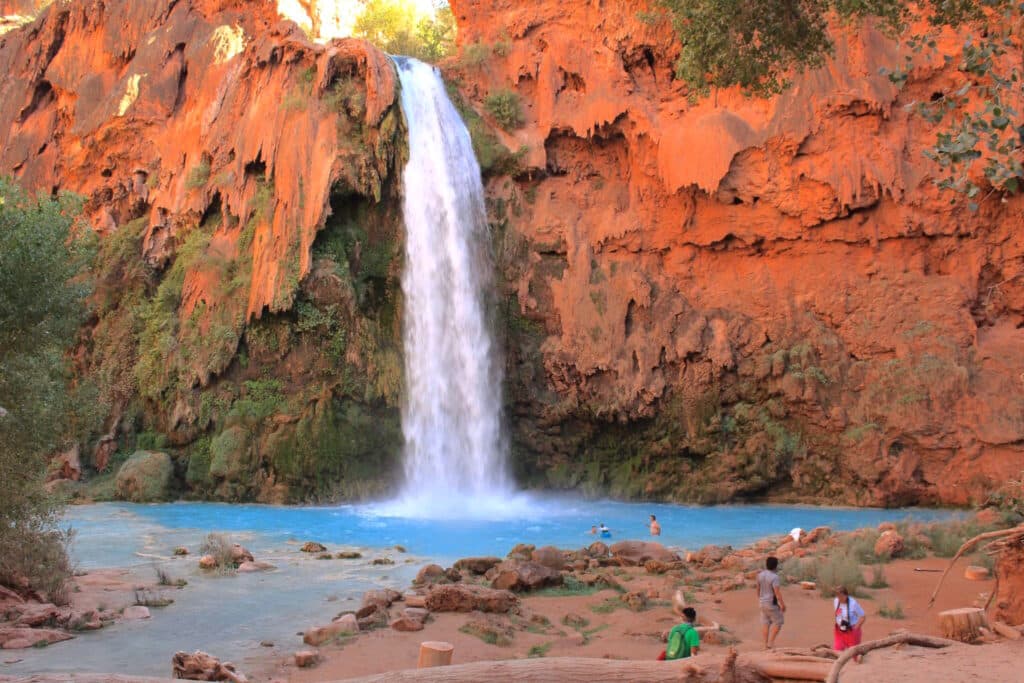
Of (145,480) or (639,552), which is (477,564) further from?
(145,480)

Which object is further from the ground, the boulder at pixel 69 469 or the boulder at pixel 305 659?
the boulder at pixel 69 469

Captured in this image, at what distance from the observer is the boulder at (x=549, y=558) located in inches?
505

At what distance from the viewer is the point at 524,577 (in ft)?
38.2

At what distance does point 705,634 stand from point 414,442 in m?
14.1

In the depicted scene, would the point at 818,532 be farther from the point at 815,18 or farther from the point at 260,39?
the point at 260,39

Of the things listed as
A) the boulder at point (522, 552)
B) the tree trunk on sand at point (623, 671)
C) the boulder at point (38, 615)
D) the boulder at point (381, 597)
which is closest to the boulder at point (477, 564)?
the boulder at point (522, 552)

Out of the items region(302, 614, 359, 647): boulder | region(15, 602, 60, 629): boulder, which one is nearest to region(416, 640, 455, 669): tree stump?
region(302, 614, 359, 647): boulder

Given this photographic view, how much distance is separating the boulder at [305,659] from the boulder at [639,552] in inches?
252

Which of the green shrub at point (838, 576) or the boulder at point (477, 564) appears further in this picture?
the boulder at point (477, 564)

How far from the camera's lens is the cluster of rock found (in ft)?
27.8

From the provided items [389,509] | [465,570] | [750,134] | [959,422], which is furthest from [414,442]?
[959,422]

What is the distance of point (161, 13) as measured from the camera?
29.5m

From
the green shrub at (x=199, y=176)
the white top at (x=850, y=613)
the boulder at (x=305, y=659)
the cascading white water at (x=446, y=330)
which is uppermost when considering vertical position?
the green shrub at (x=199, y=176)

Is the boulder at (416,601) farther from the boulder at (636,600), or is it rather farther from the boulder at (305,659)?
the boulder at (636,600)
